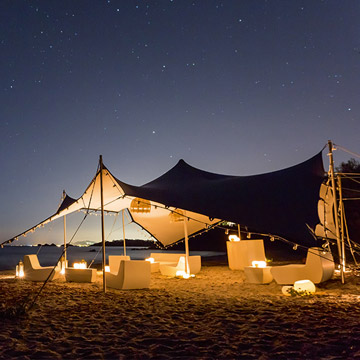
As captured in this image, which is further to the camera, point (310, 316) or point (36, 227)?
point (36, 227)

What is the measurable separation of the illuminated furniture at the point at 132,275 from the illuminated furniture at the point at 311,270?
2.17 m

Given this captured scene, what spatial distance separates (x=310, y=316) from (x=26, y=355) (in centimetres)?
275

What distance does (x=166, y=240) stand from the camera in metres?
11.7

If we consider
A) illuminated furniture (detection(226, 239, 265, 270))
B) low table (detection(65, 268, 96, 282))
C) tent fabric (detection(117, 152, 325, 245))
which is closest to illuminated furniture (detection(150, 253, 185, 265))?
illuminated furniture (detection(226, 239, 265, 270))

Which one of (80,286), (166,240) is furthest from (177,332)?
(166,240)

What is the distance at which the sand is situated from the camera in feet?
9.65

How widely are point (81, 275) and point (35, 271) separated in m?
1.28

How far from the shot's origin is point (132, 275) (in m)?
6.42

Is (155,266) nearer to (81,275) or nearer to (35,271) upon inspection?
(81,275)

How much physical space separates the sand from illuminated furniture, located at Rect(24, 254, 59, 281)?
1.95m

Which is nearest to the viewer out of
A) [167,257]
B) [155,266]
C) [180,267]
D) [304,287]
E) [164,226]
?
[304,287]

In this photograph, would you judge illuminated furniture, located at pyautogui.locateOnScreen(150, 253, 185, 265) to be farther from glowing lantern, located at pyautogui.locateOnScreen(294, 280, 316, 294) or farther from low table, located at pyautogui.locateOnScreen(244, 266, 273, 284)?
glowing lantern, located at pyautogui.locateOnScreen(294, 280, 316, 294)

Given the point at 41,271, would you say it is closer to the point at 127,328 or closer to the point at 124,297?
the point at 124,297

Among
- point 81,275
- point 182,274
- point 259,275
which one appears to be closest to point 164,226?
point 182,274
